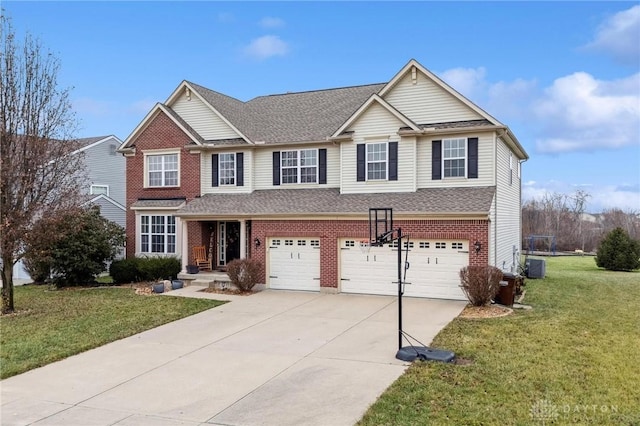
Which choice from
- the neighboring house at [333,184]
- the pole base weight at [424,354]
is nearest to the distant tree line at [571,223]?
the neighboring house at [333,184]

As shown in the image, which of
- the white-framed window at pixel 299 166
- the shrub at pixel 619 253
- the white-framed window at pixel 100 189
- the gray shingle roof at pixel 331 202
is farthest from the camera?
the white-framed window at pixel 100 189

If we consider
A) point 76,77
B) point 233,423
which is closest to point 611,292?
point 233,423

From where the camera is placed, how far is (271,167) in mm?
19547

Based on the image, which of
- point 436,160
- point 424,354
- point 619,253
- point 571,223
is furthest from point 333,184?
point 571,223

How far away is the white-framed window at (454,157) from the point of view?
53.3 feet

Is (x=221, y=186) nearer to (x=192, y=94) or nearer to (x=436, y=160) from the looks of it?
(x=192, y=94)

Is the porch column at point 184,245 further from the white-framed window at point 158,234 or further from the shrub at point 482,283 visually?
the shrub at point 482,283

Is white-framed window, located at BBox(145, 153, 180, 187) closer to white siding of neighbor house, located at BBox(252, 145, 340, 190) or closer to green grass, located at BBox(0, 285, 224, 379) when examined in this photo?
white siding of neighbor house, located at BBox(252, 145, 340, 190)

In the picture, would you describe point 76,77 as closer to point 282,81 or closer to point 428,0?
point 428,0

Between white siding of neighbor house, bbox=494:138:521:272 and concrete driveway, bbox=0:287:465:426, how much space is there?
Answer: 5.41 m

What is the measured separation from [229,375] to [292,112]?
52.4 ft

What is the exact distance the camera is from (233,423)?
6.00m

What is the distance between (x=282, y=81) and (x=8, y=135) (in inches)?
725

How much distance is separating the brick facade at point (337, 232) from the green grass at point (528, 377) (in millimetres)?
3077
